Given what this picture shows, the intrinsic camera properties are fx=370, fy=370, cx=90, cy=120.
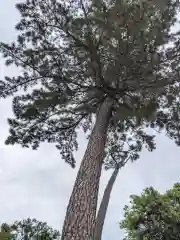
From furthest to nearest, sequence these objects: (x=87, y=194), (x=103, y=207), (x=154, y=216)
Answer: (x=154, y=216), (x=103, y=207), (x=87, y=194)

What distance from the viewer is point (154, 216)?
19.1 meters

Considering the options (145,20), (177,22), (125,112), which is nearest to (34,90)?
(125,112)

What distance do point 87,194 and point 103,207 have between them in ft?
17.4

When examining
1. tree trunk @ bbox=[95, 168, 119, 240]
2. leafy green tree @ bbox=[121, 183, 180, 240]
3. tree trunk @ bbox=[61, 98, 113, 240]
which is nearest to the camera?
tree trunk @ bbox=[61, 98, 113, 240]

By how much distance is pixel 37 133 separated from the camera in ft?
32.3

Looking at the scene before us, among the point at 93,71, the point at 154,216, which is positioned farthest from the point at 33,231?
the point at 93,71

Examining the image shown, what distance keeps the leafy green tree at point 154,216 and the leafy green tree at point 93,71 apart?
9.91m

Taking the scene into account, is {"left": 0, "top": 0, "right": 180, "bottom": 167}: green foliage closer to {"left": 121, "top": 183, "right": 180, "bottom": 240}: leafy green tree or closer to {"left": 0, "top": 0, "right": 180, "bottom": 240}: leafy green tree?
{"left": 0, "top": 0, "right": 180, "bottom": 240}: leafy green tree

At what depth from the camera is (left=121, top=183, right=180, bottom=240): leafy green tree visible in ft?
60.7

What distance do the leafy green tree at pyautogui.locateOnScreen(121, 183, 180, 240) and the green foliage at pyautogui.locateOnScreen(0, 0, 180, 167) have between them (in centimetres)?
965

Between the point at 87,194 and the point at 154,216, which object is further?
the point at 154,216

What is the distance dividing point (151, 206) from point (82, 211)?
14.4 m

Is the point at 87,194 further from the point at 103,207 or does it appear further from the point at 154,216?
the point at 154,216

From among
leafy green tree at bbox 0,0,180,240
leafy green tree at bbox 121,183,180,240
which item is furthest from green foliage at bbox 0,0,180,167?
leafy green tree at bbox 121,183,180,240
